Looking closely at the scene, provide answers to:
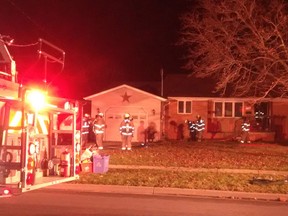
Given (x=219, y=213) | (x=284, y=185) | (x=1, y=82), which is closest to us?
(x=1, y=82)

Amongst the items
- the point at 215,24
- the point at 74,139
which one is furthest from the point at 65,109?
the point at 215,24

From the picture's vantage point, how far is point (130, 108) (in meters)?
31.9

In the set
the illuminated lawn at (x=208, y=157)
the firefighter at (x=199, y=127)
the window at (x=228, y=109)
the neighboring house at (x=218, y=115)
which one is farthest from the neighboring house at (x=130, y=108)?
the illuminated lawn at (x=208, y=157)

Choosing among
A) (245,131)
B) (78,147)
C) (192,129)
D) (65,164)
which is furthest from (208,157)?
(65,164)

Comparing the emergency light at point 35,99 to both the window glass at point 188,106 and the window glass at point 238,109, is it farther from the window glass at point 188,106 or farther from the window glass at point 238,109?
the window glass at point 238,109

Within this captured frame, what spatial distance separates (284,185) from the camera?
14.0 metres

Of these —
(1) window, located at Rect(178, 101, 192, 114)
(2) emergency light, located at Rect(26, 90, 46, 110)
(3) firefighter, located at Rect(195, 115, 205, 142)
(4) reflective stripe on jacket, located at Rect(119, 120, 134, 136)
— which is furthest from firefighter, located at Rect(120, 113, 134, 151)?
(2) emergency light, located at Rect(26, 90, 46, 110)

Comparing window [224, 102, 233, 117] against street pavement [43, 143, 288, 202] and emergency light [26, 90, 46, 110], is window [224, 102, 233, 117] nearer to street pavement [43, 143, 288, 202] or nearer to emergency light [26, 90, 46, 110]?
street pavement [43, 143, 288, 202]

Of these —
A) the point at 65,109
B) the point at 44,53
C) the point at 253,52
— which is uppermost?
the point at 253,52

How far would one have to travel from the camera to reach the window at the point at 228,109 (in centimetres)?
3334

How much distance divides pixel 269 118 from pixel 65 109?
88.3 feet

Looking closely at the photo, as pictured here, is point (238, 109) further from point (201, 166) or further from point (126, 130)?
point (201, 166)

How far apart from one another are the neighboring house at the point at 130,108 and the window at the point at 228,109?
3.82 meters

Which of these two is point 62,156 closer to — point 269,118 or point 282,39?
point 282,39
